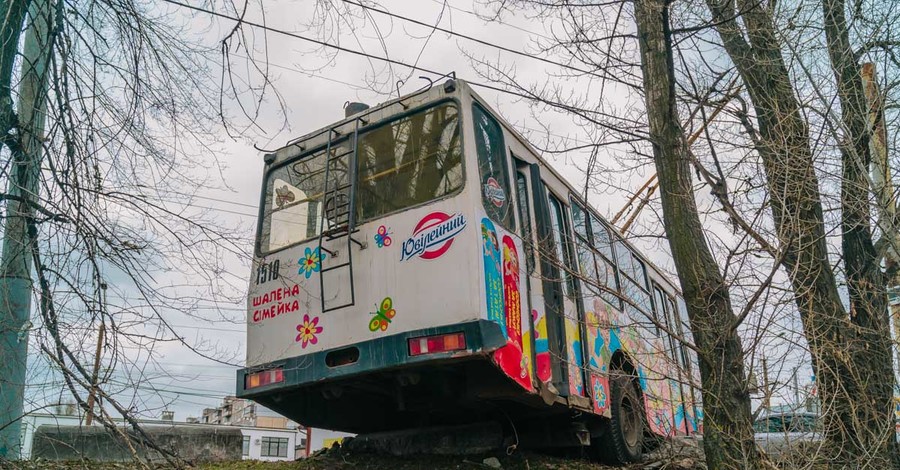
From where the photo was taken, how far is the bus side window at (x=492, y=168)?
5.95 m

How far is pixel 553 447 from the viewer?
290 inches

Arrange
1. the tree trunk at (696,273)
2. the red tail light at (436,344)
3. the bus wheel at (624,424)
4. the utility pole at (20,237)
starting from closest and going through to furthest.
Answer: the utility pole at (20,237), the tree trunk at (696,273), the red tail light at (436,344), the bus wheel at (624,424)

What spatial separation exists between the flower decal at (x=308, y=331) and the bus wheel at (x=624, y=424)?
3018 mm

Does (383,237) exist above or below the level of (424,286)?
above

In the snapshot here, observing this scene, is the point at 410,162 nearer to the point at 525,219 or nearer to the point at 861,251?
the point at 525,219

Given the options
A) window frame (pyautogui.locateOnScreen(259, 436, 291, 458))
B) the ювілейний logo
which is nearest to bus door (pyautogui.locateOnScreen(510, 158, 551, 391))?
the ювілейний logo

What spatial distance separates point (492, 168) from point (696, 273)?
186cm

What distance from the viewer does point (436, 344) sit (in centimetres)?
537

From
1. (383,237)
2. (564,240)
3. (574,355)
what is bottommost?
(574,355)

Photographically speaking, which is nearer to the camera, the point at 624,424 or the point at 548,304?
the point at 548,304

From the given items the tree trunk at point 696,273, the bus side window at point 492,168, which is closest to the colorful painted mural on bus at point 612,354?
the tree trunk at point 696,273

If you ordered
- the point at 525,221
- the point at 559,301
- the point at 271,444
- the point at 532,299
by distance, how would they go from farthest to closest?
the point at 271,444 → the point at 559,301 → the point at 525,221 → the point at 532,299

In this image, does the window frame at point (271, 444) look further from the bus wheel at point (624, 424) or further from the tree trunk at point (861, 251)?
the tree trunk at point (861, 251)

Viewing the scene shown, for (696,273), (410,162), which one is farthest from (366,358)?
(696,273)
